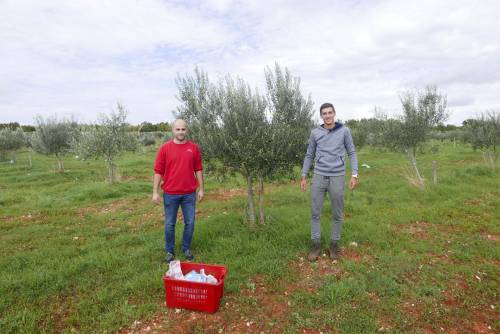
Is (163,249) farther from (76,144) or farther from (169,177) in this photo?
(76,144)

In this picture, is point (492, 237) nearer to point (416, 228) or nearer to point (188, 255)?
point (416, 228)

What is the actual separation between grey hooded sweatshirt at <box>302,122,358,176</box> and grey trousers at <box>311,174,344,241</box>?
13 cm

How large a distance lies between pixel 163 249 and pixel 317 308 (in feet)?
11.3

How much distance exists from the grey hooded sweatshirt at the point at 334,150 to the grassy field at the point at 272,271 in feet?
5.86

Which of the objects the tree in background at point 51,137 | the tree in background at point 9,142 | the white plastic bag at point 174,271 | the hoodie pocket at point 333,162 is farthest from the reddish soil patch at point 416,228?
the tree in background at point 9,142

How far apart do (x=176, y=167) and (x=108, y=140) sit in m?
12.0

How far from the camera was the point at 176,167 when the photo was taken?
5.45 m

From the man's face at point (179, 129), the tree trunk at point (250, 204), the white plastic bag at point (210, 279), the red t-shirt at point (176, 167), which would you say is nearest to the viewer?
the white plastic bag at point (210, 279)

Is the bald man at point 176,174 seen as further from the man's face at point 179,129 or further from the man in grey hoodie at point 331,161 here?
the man in grey hoodie at point 331,161

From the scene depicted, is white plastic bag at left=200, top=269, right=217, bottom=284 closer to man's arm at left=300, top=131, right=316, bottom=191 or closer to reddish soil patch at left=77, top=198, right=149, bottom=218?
man's arm at left=300, top=131, right=316, bottom=191

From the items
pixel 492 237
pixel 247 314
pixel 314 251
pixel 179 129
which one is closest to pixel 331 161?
pixel 314 251

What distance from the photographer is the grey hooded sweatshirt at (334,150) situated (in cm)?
543

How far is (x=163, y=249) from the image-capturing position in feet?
21.0

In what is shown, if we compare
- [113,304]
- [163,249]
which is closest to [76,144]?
[163,249]
